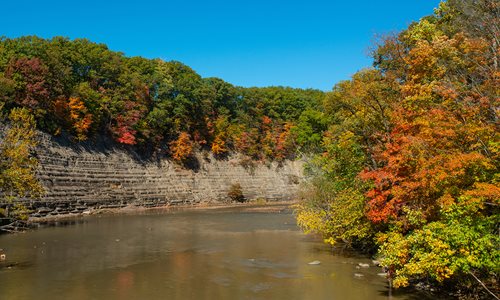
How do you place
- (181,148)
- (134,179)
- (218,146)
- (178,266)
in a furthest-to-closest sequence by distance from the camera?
(218,146) → (181,148) → (134,179) → (178,266)

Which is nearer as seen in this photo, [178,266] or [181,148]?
[178,266]

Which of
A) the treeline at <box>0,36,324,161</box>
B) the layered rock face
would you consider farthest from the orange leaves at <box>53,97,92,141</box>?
the layered rock face

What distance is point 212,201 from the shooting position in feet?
210

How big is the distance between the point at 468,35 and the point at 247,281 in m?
14.1

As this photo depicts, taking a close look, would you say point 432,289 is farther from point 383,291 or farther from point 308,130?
point 308,130

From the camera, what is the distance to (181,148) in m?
64.5

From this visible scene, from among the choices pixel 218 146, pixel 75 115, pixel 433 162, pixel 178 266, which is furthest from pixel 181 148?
pixel 433 162

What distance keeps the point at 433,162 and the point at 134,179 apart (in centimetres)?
4743

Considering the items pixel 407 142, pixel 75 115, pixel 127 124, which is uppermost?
pixel 75 115

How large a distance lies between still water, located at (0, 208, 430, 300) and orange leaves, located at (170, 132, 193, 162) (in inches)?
1165

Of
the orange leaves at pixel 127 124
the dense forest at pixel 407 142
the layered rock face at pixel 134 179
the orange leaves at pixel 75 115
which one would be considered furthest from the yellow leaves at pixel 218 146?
the orange leaves at pixel 75 115

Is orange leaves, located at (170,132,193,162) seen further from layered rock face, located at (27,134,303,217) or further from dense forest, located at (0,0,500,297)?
dense forest, located at (0,0,500,297)

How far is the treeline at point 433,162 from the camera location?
42.8ft

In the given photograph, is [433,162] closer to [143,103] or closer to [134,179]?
[134,179]
